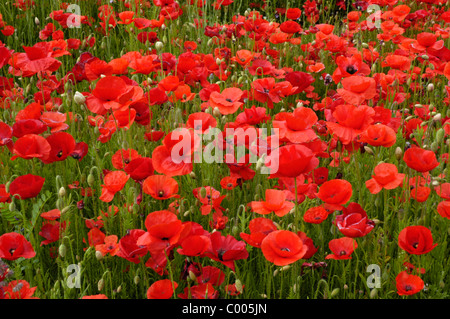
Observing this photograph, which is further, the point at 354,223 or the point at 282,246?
the point at 354,223

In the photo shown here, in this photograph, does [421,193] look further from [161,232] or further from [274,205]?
[161,232]

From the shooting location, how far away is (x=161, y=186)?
1.68 meters

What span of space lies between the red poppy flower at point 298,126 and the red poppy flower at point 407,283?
0.52 metres

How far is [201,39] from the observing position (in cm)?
361

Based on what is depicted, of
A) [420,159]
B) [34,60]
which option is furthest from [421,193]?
[34,60]

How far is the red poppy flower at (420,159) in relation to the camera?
1.66 metres

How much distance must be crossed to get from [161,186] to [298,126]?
0.51m

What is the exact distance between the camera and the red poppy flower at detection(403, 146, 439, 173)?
5.43 feet

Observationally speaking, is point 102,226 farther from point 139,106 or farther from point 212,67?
point 212,67

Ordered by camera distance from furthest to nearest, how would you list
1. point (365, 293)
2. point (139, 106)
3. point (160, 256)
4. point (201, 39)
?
1. point (201, 39)
2. point (139, 106)
3. point (365, 293)
4. point (160, 256)

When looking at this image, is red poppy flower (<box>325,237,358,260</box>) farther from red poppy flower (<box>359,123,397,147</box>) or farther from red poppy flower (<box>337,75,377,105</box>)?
red poppy flower (<box>337,75,377,105</box>)

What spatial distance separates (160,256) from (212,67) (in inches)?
55.4

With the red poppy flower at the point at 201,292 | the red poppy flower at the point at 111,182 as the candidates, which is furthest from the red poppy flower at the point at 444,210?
the red poppy flower at the point at 111,182
